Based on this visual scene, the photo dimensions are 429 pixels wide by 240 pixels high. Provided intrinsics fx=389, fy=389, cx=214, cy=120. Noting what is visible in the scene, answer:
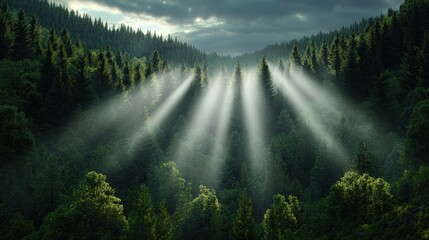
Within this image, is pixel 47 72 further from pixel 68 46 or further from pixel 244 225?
pixel 244 225

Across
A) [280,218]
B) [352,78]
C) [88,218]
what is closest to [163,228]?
[88,218]

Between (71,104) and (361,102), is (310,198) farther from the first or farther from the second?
(71,104)

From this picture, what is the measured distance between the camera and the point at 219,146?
7950 cm

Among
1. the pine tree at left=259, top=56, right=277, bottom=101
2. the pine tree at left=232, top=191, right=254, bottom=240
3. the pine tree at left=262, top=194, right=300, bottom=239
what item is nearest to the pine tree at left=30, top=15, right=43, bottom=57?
the pine tree at left=259, top=56, right=277, bottom=101

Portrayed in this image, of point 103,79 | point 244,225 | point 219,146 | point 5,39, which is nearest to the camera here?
point 244,225

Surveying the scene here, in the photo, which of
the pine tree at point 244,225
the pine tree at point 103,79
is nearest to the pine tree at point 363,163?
the pine tree at point 244,225

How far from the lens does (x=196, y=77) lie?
99.2 m

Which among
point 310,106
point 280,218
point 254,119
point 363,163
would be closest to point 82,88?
point 254,119

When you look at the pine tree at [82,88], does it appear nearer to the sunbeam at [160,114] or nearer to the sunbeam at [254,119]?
the sunbeam at [160,114]

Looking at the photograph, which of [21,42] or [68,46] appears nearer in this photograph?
[21,42]

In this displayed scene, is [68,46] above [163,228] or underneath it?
above

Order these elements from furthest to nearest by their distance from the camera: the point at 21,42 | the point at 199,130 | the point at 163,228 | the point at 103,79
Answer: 1. the point at 103,79
2. the point at 21,42
3. the point at 199,130
4. the point at 163,228

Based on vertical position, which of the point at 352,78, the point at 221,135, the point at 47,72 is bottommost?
the point at 221,135

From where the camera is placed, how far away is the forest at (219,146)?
148 feet
